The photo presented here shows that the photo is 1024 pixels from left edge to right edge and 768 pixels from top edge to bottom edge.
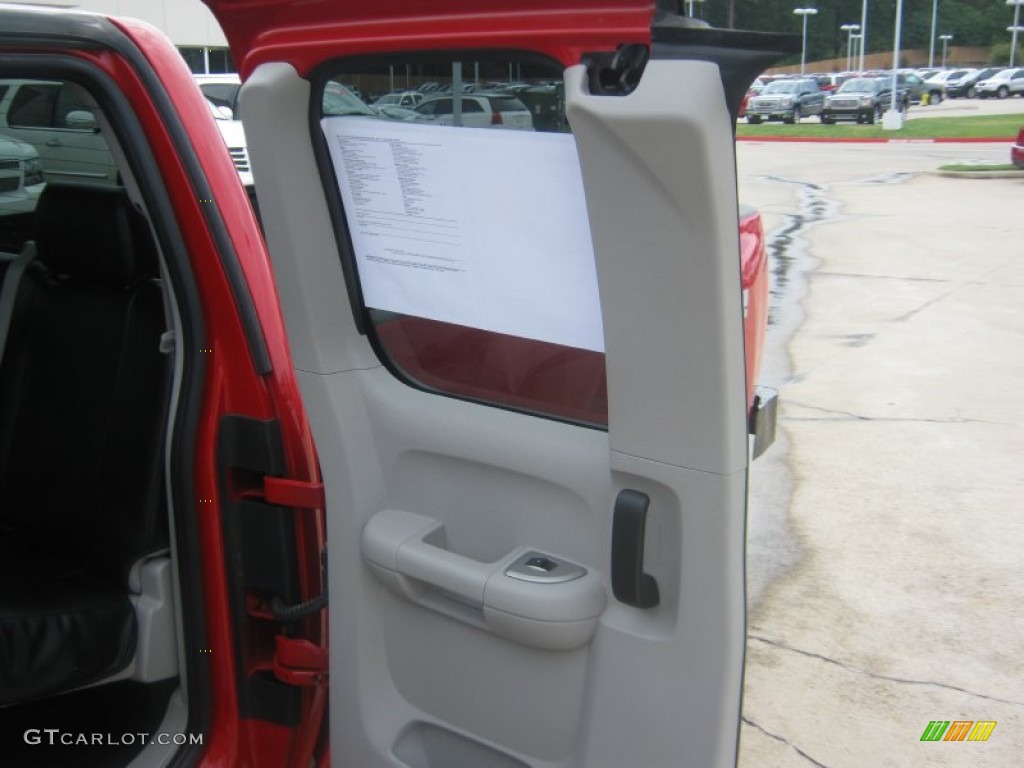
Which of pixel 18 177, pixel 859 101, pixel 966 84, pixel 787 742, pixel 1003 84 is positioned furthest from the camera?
pixel 966 84

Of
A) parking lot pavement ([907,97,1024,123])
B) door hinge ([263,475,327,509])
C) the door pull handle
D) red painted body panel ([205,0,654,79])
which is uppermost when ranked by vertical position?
red painted body panel ([205,0,654,79])

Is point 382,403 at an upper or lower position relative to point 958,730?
upper

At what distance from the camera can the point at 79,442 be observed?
98.7 inches

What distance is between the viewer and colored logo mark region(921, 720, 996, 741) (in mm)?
3236

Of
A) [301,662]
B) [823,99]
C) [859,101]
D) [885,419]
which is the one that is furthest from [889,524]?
[823,99]

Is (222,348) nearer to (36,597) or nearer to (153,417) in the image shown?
(153,417)

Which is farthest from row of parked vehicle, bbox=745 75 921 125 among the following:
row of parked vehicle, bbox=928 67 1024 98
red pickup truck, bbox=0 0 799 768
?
red pickup truck, bbox=0 0 799 768

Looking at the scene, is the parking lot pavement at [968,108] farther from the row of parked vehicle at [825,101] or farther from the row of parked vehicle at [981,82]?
the row of parked vehicle at [825,101]

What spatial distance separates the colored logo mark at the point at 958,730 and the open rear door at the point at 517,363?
6.83 feet

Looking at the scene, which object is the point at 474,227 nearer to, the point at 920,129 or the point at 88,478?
the point at 88,478

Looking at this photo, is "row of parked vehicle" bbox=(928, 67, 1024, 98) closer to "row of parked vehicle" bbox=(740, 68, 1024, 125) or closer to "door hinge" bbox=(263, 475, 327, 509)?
"row of parked vehicle" bbox=(740, 68, 1024, 125)

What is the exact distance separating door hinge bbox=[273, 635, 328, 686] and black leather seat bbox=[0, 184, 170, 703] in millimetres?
385

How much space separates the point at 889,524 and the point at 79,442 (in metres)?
3.61

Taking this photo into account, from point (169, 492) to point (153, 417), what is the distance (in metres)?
0.25
